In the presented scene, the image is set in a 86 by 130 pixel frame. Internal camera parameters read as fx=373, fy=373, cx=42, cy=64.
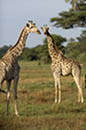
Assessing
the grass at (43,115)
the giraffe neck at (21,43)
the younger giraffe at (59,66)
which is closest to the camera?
the grass at (43,115)

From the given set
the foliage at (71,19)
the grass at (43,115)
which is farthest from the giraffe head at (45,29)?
the foliage at (71,19)

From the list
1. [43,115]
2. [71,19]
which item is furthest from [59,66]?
[71,19]

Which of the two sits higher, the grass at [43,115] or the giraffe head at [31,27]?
the giraffe head at [31,27]

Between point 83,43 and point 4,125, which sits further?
point 83,43

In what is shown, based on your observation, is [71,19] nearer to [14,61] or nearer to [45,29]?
[45,29]

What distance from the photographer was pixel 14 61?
26.1 feet

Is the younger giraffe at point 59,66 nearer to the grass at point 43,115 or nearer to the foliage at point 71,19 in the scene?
the grass at point 43,115

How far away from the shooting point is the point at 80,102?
10.2 metres

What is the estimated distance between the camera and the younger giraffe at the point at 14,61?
7.64 m

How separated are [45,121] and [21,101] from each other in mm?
3184

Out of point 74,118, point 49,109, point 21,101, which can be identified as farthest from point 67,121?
point 21,101

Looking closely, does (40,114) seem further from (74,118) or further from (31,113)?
(74,118)

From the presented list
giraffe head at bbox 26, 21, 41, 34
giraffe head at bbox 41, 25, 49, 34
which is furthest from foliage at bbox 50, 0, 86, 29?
giraffe head at bbox 26, 21, 41, 34

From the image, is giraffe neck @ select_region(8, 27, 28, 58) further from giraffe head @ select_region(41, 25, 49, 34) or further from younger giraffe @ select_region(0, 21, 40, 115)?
giraffe head @ select_region(41, 25, 49, 34)
